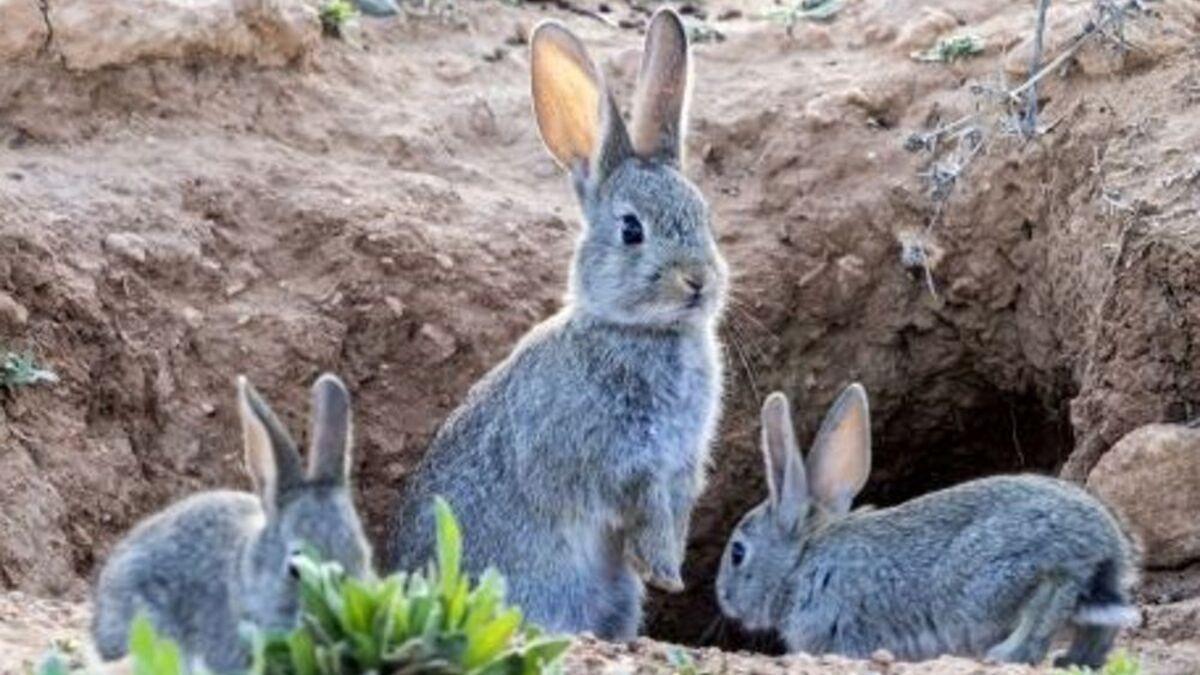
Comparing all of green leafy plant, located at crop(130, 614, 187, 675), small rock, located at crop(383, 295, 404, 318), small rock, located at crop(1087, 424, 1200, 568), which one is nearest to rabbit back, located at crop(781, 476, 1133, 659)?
small rock, located at crop(1087, 424, 1200, 568)

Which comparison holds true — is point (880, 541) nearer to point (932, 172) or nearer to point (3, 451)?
point (932, 172)

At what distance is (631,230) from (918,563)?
1353 mm

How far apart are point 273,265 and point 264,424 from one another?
3379mm

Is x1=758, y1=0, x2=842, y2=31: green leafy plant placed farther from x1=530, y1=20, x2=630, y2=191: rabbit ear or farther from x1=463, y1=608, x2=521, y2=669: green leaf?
x1=463, y1=608, x2=521, y2=669: green leaf

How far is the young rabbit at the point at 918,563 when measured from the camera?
752 centimetres

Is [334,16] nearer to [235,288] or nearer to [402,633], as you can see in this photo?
[235,288]

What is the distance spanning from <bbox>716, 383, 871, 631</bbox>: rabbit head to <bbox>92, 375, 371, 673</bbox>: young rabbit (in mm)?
2402

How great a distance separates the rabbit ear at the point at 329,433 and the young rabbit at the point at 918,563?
2.33 metres

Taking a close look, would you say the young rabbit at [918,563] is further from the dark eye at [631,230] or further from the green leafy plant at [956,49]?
the green leafy plant at [956,49]

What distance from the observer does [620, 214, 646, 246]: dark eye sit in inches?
317

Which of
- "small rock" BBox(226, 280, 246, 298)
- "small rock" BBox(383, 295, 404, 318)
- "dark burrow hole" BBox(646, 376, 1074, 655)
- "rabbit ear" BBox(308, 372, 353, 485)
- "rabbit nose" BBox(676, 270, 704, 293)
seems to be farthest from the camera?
"dark burrow hole" BBox(646, 376, 1074, 655)

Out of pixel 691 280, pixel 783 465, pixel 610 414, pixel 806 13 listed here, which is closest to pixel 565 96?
pixel 691 280

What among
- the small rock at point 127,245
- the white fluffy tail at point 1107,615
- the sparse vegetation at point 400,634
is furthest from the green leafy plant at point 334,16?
the sparse vegetation at point 400,634

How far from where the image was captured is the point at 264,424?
5.95 m
